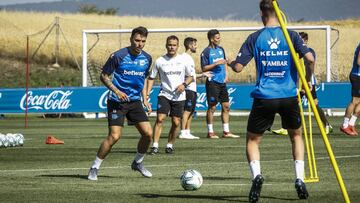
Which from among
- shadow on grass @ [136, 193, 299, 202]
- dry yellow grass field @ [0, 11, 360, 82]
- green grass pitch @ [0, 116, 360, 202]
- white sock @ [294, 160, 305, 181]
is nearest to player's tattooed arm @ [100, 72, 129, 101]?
green grass pitch @ [0, 116, 360, 202]

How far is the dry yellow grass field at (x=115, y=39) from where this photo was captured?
45125mm

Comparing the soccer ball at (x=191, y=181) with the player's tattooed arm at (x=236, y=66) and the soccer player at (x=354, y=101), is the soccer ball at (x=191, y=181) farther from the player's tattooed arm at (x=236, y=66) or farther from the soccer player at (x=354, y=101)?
the soccer player at (x=354, y=101)

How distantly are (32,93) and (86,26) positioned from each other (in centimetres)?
2561

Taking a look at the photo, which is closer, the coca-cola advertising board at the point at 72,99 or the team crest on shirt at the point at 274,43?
the team crest on shirt at the point at 274,43

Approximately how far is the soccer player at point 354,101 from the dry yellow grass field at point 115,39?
15.1 meters

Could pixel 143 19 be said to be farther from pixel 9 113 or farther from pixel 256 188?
pixel 256 188

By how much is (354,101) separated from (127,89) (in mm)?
9512

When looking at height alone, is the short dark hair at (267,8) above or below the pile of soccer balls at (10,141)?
above

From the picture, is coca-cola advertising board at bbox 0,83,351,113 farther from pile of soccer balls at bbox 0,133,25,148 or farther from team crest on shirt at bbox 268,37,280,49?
team crest on shirt at bbox 268,37,280,49

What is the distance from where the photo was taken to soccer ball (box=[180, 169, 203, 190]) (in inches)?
567

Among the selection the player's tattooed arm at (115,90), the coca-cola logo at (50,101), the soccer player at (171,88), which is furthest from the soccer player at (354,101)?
the coca-cola logo at (50,101)

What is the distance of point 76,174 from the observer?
17.0 meters

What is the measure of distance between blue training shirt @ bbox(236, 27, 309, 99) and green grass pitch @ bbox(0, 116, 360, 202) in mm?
1260

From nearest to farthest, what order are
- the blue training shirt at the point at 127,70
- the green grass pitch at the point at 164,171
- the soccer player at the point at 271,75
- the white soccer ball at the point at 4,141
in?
the soccer player at the point at 271,75
the green grass pitch at the point at 164,171
the blue training shirt at the point at 127,70
the white soccer ball at the point at 4,141
